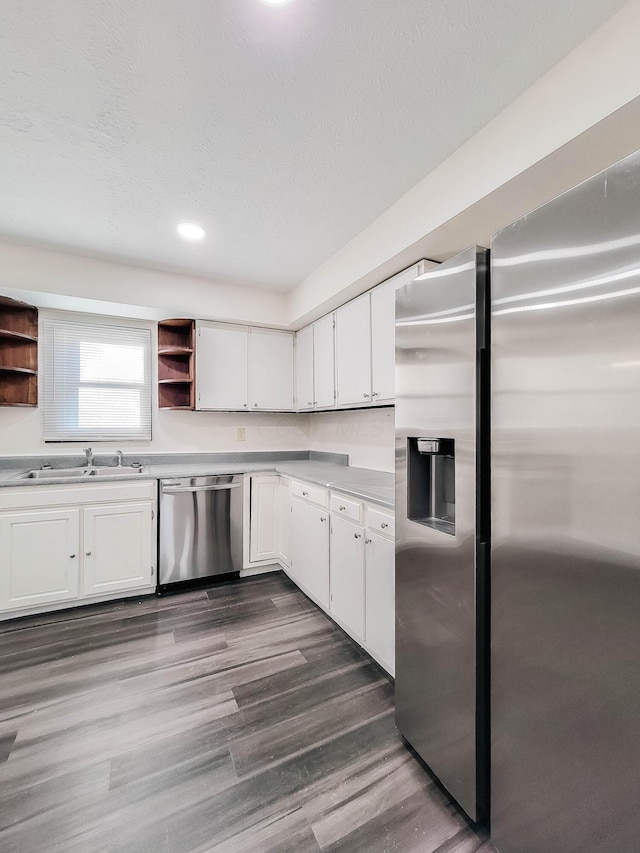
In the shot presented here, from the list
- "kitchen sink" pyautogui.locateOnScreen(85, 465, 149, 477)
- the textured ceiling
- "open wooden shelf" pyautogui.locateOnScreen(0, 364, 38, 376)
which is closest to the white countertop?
"kitchen sink" pyautogui.locateOnScreen(85, 465, 149, 477)

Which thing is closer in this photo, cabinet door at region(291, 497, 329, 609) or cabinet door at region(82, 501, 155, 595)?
cabinet door at region(291, 497, 329, 609)

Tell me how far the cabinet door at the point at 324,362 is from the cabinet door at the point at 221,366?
709 millimetres

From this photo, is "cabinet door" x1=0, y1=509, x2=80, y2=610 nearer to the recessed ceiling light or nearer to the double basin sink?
the double basin sink

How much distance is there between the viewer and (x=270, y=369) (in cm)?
364

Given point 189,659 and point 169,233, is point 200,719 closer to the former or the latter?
point 189,659

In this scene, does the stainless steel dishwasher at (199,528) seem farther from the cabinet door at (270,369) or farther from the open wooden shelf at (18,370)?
the open wooden shelf at (18,370)

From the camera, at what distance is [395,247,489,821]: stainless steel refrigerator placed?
1161 millimetres

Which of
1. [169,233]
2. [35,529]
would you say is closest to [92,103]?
[169,233]

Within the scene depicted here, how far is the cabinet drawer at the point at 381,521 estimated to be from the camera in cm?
182

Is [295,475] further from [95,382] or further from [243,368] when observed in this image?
[95,382]

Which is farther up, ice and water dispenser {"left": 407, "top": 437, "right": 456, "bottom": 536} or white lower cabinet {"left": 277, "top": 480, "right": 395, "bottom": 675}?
ice and water dispenser {"left": 407, "top": 437, "right": 456, "bottom": 536}

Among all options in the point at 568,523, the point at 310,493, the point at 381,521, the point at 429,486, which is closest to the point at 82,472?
the point at 310,493

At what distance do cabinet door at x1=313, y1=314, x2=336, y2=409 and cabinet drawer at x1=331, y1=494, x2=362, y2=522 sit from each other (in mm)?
931

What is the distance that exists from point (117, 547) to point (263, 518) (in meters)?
1.13
